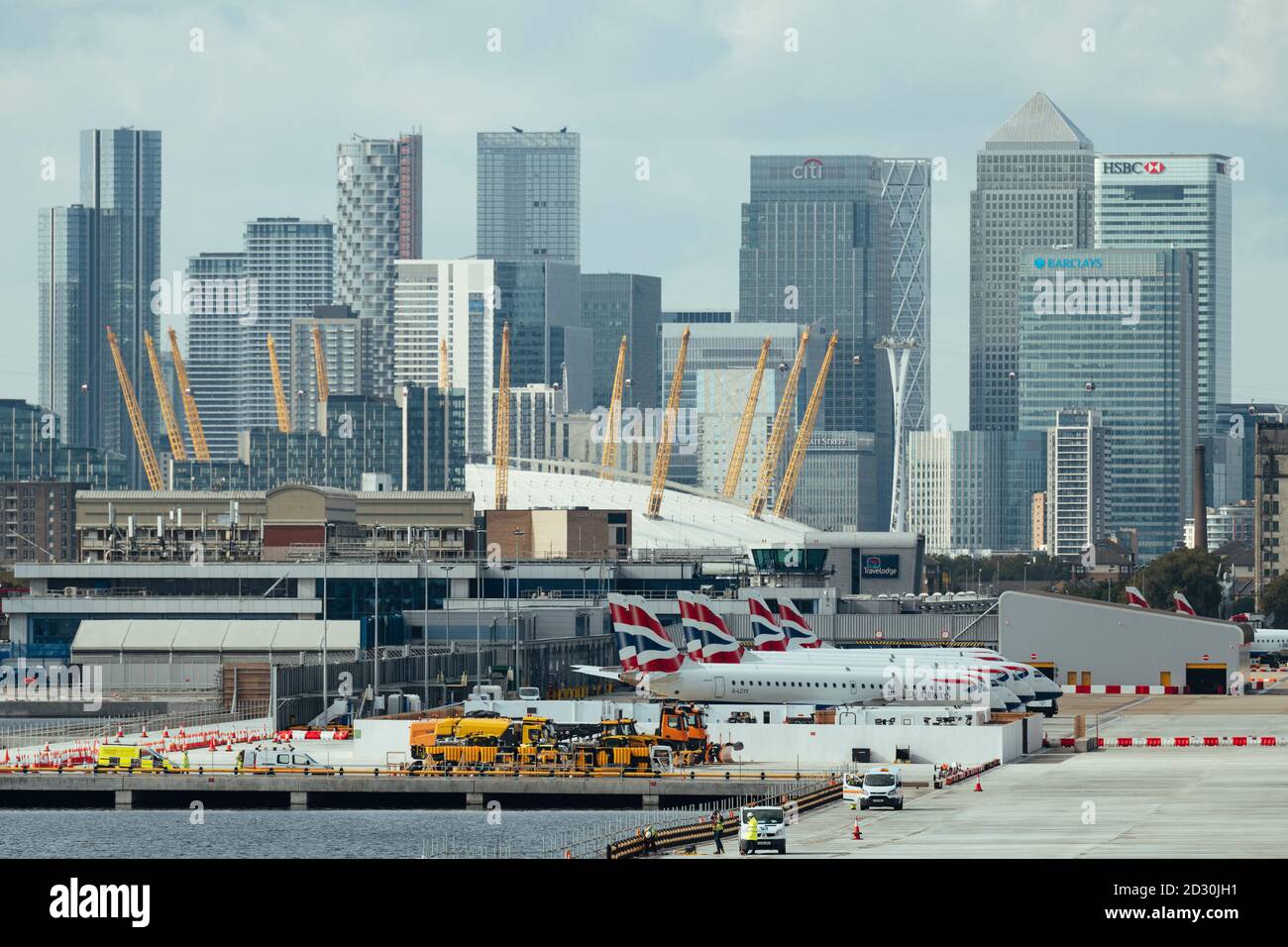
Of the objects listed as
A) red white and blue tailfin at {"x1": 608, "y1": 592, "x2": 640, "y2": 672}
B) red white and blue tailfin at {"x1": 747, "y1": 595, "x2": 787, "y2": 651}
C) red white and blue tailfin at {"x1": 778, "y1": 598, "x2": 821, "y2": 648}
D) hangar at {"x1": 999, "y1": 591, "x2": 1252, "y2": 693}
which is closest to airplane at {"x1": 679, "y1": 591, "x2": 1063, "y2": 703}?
red white and blue tailfin at {"x1": 608, "y1": 592, "x2": 640, "y2": 672}

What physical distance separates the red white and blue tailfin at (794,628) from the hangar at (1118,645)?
13.4 metres

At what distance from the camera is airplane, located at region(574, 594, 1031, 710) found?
13250 centimetres

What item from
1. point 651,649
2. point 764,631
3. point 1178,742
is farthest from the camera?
point 764,631

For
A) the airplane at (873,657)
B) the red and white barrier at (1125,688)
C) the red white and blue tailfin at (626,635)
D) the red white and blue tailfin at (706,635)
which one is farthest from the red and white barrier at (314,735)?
the red and white barrier at (1125,688)

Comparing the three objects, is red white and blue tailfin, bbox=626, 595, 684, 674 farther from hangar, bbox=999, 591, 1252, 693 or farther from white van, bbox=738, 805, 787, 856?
white van, bbox=738, 805, 787, 856

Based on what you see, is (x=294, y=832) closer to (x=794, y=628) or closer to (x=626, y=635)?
(x=626, y=635)

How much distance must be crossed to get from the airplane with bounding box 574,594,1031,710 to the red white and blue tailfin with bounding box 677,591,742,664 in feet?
11.1

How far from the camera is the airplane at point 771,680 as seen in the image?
435ft

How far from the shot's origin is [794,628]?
176000mm

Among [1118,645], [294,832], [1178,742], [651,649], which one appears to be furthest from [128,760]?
[1118,645]

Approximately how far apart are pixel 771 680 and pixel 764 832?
182ft

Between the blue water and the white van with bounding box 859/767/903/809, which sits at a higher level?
the white van with bounding box 859/767/903/809
